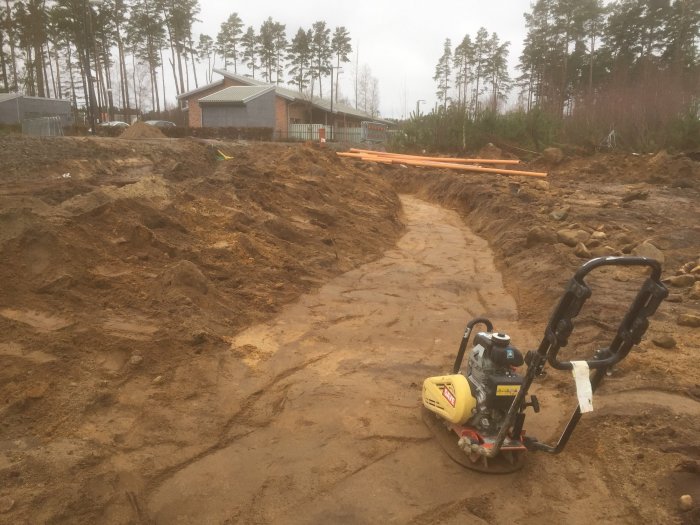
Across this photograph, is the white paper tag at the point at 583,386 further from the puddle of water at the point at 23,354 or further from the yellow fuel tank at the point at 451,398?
the puddle of water at the point at 23,354

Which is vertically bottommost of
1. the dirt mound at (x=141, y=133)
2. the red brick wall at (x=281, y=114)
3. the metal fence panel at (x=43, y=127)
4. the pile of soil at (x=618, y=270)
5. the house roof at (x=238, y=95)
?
the pile of soil at (x=618, y=270)

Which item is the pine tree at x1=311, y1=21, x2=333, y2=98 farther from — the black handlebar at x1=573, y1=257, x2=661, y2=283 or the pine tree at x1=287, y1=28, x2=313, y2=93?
the black handlebar at x1=573, y1=257, x2=661, y2=283

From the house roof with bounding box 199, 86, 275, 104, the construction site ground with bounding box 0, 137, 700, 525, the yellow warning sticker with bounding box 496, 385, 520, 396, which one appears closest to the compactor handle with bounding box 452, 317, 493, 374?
the construction site ground with bounding box 0, 137, 700, 525

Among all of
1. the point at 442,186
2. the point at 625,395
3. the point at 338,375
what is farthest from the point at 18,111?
the point at 625,395

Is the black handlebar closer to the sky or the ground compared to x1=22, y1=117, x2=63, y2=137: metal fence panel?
closer to the ground

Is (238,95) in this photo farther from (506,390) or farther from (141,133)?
(506,390)

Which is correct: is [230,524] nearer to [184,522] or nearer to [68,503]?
[184,522]

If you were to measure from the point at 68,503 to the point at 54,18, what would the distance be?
4111 cm

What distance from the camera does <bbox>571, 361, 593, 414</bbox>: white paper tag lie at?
254cm

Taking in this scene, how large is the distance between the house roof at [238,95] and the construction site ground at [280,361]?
28512mm

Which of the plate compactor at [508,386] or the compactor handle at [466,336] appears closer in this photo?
the plate compactor at [508,386]

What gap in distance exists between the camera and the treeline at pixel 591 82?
20750 mm

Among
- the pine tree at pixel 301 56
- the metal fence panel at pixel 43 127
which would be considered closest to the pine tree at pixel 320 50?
the pine tree at pixel 301 56

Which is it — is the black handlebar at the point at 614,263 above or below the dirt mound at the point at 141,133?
below
